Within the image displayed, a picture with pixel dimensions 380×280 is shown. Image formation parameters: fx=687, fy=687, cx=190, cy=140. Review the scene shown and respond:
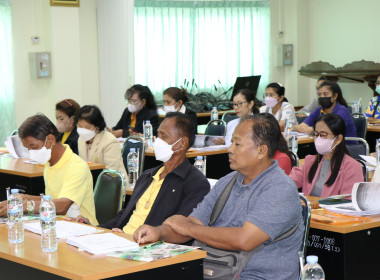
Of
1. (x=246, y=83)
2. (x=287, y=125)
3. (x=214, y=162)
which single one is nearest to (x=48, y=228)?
(x=214, y=162)

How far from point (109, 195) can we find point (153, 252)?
4.90 feet

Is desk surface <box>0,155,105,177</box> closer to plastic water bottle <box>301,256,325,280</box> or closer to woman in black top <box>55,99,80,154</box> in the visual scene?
woman in black top <box>55,99,80,154</box>

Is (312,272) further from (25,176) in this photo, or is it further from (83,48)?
(83,48)

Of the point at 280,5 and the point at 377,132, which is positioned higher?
the point at 280,5

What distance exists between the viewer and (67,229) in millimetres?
3543

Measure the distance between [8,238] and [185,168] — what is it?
1.02 m

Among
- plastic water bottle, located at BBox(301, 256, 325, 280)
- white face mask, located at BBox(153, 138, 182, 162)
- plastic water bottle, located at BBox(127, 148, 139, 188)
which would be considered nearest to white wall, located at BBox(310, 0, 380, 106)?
plastic water bottle, located at BBox(127, 148, 139, 188)

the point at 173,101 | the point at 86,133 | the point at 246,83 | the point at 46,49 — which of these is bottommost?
the point at 86,133

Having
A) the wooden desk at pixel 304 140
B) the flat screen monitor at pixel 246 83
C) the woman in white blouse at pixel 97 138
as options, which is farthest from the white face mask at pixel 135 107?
the flat screen monitor at pixel 246 83

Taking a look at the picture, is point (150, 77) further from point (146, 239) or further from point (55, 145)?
point (146, 239)

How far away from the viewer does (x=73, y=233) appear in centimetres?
345

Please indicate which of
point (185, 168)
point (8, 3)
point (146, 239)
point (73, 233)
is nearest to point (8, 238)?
point (73, 233)

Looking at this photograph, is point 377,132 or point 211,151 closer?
point 211,151

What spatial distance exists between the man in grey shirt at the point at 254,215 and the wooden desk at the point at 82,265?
23 centimetres
